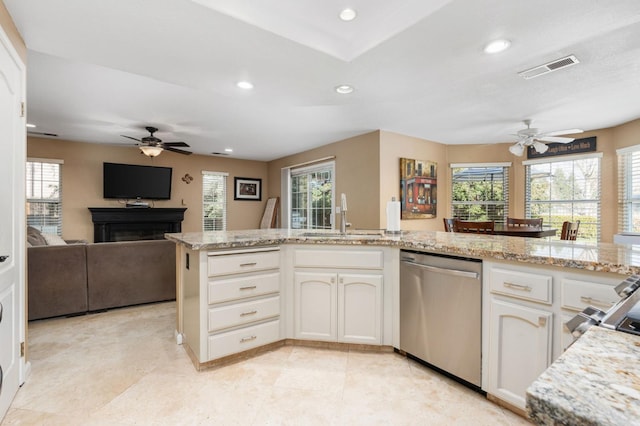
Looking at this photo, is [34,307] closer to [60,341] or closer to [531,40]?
[60,341]

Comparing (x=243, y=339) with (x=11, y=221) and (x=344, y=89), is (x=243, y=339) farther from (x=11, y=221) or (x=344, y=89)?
(x=344, y=89)

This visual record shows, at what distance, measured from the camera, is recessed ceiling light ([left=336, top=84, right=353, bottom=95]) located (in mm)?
2832

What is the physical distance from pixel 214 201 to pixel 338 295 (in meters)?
5.49

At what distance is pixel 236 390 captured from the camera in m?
1.97

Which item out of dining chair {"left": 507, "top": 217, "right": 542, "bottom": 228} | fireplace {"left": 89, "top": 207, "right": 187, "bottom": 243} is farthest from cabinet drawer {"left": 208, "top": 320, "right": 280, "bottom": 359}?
fireplace {"left": 89, "top": 207, "right": 187, "bottom": 243}

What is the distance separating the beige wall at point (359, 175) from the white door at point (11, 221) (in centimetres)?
397

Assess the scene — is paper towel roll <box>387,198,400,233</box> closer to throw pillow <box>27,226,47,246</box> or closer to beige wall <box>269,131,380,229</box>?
beige wall <box>269,131,380,229</box>

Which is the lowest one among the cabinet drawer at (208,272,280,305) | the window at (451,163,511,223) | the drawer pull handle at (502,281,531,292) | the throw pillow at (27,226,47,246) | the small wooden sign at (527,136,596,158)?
the cabinet drawer at (208,272,280,305)

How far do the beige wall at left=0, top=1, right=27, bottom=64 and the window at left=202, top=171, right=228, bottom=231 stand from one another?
5047 mm

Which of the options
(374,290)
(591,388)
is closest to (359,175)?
(374,290)

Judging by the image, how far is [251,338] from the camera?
2395 mm

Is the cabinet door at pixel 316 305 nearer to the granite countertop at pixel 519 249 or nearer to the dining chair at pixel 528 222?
the granite countertop at pixel 519 249

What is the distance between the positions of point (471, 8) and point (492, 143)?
460 cm

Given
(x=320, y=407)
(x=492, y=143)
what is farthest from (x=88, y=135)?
A: (x=492, y=143)
